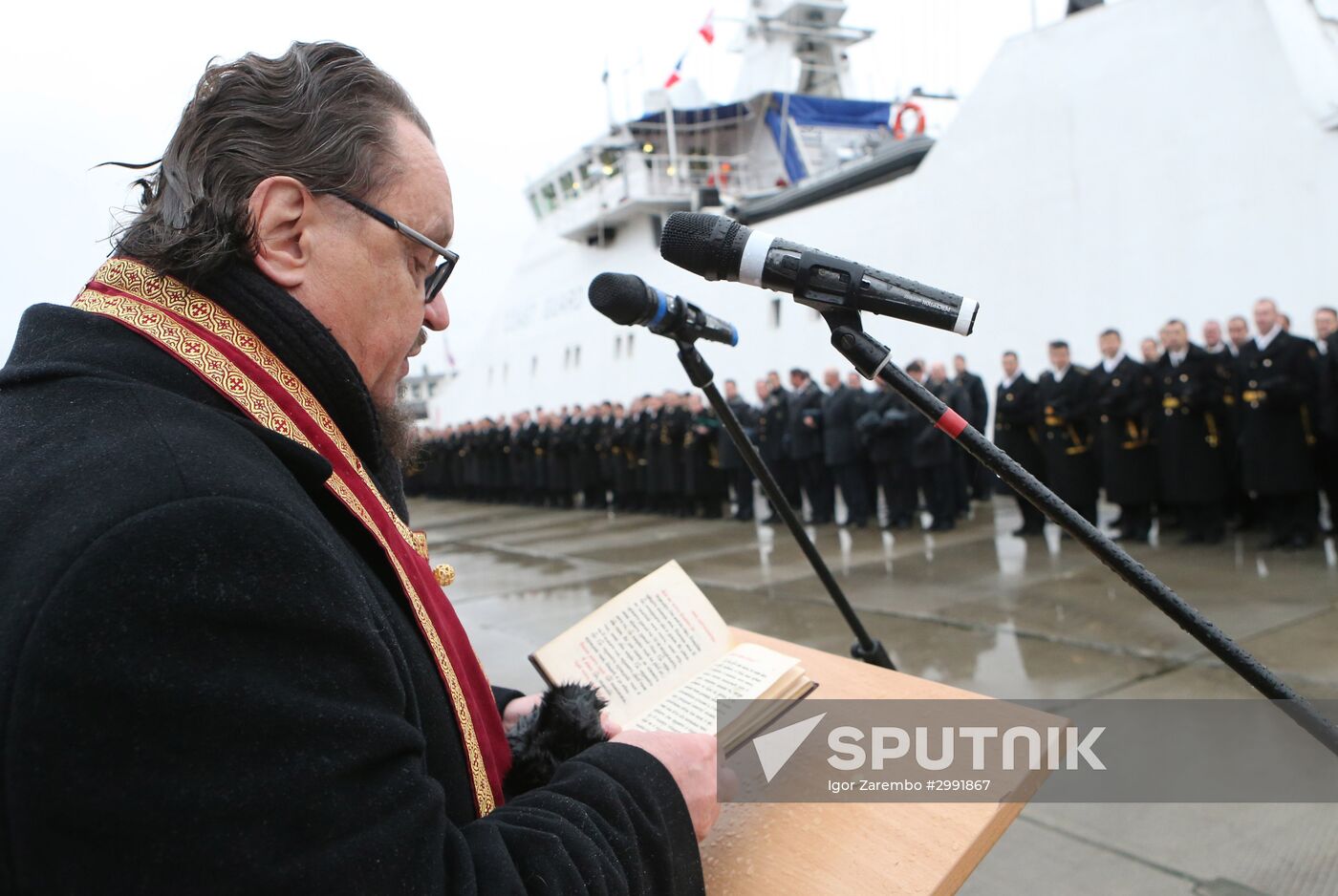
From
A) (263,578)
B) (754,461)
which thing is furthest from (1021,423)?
(263,578)

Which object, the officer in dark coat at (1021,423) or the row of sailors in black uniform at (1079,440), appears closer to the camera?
the row of sailors in black uniform at (1079,440)

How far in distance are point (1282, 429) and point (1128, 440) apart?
1.12m

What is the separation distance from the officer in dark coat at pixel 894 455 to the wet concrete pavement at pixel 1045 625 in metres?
0.55

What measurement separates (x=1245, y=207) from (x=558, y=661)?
9.51 m

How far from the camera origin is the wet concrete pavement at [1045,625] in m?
2.35

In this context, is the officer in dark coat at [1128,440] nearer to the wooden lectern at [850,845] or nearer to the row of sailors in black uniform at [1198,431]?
the row of sailors in black uniform at [1198,431]

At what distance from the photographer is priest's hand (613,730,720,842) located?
1.03 m

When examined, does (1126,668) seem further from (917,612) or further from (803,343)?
(803,343)

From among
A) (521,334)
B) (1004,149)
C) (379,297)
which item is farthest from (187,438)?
(521,334)

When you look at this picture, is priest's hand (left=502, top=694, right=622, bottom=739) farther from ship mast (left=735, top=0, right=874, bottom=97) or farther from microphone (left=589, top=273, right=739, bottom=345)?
ship mast (left=735, top=0, right=874, bottom=97)

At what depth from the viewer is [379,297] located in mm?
1085

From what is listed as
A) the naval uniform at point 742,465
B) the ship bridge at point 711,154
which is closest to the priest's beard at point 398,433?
the naval uniform at point 742,465

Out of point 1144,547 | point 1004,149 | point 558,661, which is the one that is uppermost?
point 1004,149

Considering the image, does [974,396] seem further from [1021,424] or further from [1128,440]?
[1128,440]
